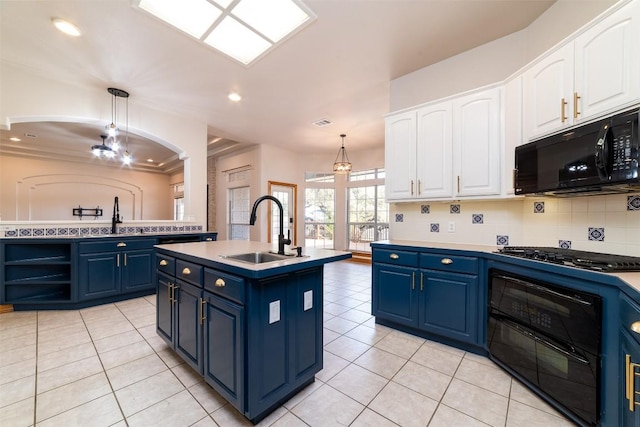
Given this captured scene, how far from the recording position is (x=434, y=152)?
2742 millimetres

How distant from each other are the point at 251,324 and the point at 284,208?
19.1 feet

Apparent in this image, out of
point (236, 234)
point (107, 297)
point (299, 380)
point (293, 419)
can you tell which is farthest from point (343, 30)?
point (236, 234)

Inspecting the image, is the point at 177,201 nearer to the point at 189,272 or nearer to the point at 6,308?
the point at 6,308

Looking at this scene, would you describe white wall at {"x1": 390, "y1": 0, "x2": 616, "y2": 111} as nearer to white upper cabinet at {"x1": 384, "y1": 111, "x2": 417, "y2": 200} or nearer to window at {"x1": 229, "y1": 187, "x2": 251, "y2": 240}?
white upper cabinet at {"x1": 384, "y1": 111, "x2": 417, "y2": 200}

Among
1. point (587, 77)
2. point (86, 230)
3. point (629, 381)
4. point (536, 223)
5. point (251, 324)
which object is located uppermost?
point (587, 77)

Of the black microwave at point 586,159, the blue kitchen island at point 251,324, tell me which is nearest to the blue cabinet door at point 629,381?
the black microwave at point 586,159

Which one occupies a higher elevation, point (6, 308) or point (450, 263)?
point (450, 263)

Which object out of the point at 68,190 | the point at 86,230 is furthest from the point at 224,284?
the point at 68,190

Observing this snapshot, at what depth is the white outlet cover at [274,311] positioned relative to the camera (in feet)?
4.93

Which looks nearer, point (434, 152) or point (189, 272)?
point (189, 272)

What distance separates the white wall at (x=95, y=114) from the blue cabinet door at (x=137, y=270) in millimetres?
1050

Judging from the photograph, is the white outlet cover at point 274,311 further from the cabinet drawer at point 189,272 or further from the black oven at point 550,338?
the black oven at point 550,338

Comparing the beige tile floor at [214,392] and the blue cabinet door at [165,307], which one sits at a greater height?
the blue cabinet door at [165,307]

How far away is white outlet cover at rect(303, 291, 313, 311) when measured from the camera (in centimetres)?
172
